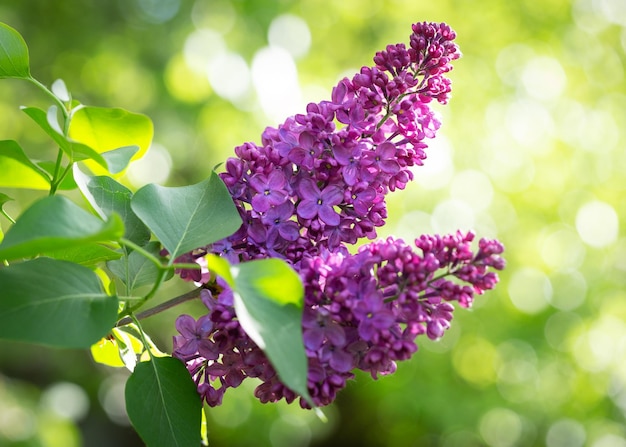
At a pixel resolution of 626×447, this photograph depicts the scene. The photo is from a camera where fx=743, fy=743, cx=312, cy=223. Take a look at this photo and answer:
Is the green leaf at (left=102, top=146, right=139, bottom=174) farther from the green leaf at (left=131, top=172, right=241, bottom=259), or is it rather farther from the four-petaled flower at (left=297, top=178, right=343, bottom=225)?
the four-petaled flower at (left=297, top=178, right=343, bottom=225)

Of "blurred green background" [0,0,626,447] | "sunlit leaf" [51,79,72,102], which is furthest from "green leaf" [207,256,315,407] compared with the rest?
"blurred green background" [0,0,626,447]

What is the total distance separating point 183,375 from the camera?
57 centimetres

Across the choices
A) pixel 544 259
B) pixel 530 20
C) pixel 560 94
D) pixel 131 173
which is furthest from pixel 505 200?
pixel 131 173

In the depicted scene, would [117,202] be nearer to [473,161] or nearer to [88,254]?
[88,254]

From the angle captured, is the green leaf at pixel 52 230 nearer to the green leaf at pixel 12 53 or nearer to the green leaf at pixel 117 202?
the green leaf at pixel 117 202

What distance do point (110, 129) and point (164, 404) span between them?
0.29m

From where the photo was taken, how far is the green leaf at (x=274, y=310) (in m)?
0.42

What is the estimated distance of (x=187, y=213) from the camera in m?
0.57

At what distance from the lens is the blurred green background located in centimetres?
379

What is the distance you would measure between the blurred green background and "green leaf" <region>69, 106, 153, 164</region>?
108 inches

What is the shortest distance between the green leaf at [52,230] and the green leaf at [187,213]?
3.7 inches

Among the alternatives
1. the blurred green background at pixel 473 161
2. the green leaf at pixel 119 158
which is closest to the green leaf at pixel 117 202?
the green leaf at pixel 119 158

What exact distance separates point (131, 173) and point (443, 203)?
1.58m

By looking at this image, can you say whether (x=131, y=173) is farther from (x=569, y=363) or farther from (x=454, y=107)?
(x=569, y=363)
